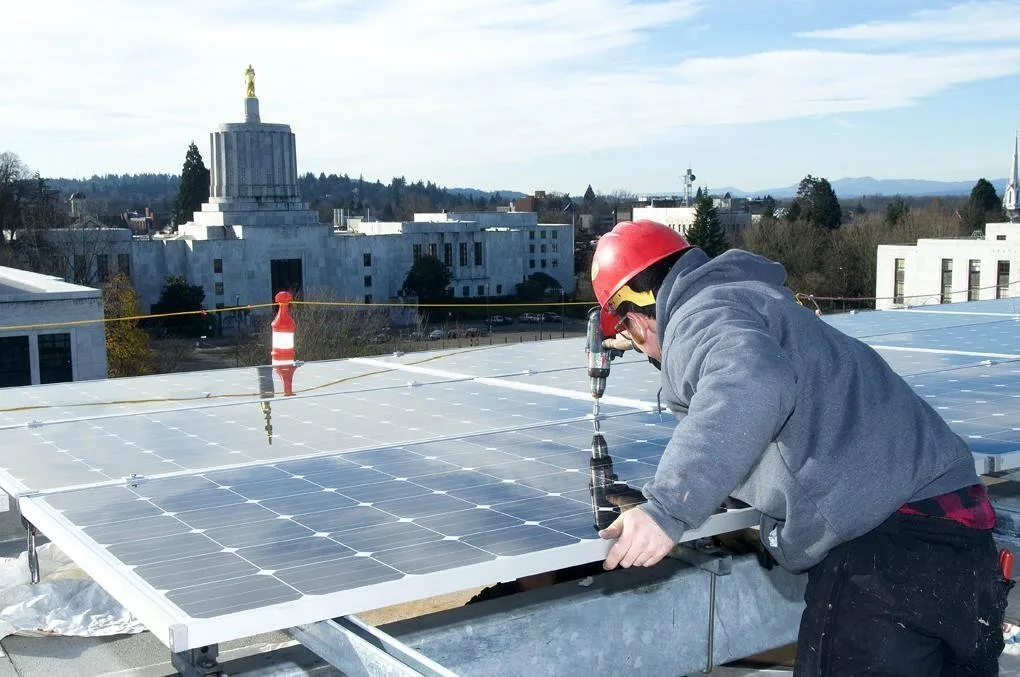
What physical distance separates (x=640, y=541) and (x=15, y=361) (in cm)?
3158

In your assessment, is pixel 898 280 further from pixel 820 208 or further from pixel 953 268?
pixel 820 208

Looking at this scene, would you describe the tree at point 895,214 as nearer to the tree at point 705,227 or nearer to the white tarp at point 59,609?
the tree at point 705,227

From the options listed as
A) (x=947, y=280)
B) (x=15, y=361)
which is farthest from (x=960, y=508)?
(x=947, y=280)

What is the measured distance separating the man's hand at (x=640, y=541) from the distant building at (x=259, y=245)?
78.2 meters

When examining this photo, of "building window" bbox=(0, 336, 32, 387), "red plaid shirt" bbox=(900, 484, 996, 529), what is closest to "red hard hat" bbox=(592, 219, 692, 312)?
"red plaid shirt" bbox=(900, 484, 996, 529)

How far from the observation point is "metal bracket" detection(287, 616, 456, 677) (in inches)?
132

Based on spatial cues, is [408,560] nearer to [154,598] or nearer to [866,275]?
[154,598]

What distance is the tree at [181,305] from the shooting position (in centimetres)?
7769

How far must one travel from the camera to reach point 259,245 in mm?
86438

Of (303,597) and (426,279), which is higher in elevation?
(303,597)

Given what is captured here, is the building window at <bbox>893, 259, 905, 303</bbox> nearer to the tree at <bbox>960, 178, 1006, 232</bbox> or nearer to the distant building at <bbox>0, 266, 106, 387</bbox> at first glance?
the tree at <bbox>960, 178, 1006, 232</bbox>

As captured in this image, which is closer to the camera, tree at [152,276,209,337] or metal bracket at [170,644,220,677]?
metal bracket at [170,644,220,677]

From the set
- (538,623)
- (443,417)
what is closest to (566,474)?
(538,623)

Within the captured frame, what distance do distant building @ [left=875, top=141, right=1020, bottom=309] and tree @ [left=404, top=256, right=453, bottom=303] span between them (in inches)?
1539
